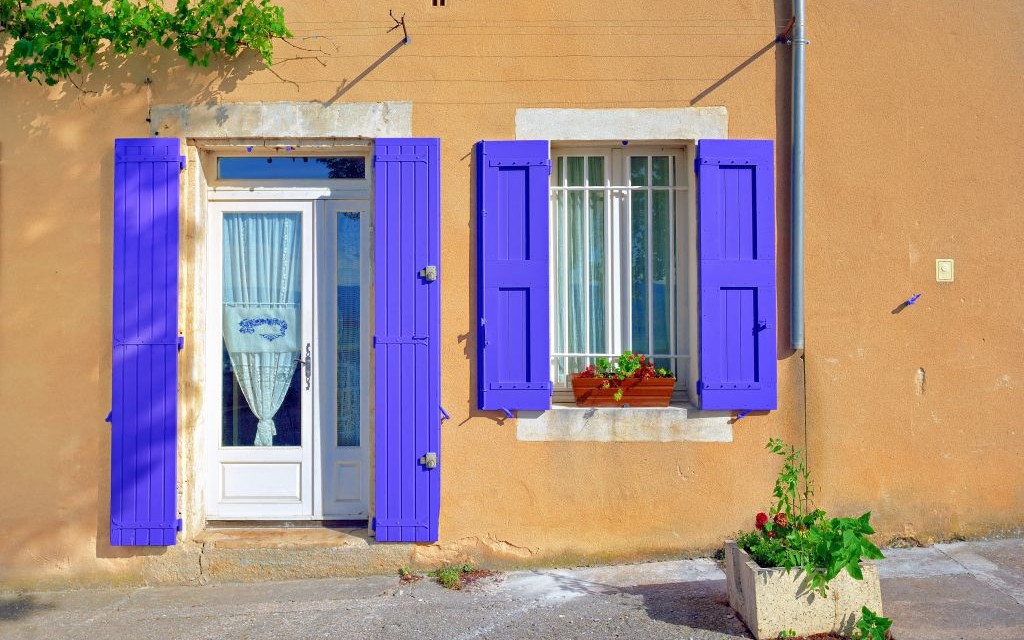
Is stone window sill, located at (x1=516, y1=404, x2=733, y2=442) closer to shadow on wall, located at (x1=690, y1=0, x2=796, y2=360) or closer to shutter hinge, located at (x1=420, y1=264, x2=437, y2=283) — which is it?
shadow on wall, located at (x1=690, y1=0, x2=796, y2=360)

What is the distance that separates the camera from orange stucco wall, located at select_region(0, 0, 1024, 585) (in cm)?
477

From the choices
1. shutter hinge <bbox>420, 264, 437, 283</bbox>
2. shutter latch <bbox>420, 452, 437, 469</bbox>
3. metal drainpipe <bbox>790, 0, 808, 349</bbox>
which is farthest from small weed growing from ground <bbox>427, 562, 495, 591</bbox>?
metal drainpipe <bbox>790, 0, 808, 349</bbox>

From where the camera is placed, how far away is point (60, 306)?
4762 millimetres

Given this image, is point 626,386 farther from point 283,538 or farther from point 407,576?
point 283,538

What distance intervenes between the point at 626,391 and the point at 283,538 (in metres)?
→ 2.13

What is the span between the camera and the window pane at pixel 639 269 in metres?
5.02

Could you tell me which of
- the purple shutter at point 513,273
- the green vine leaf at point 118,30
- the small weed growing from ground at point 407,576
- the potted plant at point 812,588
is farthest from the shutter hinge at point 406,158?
the potted plant at point 812,588

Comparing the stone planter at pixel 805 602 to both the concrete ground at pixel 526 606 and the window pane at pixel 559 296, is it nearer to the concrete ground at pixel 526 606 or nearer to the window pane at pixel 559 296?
the concrete ground at pixel 526 606

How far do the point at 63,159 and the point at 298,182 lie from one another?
1300 mm

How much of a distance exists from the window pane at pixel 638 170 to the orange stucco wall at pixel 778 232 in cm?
37

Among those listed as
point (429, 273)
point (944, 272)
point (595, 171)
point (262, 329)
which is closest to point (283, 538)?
point (262, 329)

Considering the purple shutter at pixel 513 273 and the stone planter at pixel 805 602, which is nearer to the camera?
the stone planter at pixel 805 602

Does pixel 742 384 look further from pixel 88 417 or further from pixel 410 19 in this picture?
pixel 88 417

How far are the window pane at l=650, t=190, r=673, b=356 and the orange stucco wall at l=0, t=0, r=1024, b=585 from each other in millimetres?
604
